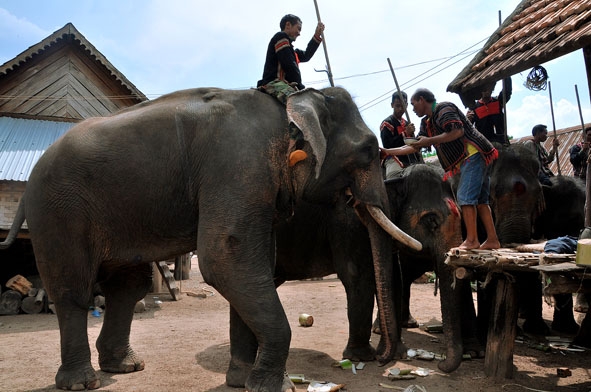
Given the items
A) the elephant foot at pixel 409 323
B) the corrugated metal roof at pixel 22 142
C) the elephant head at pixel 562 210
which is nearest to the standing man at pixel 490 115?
the elephant head at pixel 562 210

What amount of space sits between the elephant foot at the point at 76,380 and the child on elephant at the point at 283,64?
3.02 m

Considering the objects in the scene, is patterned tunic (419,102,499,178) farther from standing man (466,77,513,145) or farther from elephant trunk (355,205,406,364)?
standing man (466,77,513,145)

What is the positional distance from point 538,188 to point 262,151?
479 cm

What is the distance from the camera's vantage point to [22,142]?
11750 mm

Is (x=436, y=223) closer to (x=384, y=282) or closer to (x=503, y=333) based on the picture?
(x=384, y=282)

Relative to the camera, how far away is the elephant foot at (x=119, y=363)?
18.6ft

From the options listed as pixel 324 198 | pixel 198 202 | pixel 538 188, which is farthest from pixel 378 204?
pixel 538 188

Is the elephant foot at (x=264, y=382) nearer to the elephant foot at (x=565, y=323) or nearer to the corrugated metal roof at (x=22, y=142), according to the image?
the elephant foot at (x=565, y=323)

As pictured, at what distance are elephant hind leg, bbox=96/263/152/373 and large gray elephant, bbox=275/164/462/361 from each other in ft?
5.51

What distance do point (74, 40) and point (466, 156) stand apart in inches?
425

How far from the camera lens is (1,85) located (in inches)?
505

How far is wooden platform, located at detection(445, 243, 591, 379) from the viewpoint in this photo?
4344 mm

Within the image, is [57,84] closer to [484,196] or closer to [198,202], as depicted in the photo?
[198,202]

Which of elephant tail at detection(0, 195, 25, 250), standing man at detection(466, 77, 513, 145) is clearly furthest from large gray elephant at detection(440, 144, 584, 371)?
elephant tail at detection(0, 195, 25, 250)
